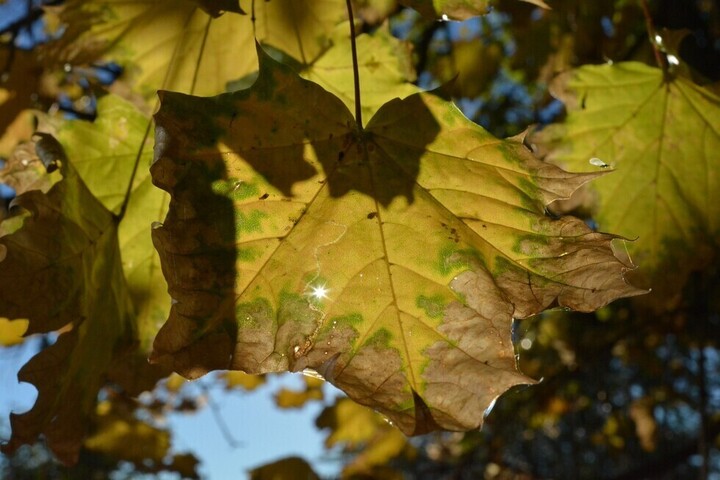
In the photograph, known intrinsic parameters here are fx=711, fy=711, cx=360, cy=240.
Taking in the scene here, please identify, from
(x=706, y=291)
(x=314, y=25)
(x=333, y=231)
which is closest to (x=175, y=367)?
(x=333, y=231)

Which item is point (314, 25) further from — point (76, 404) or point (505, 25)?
point (505, 25)

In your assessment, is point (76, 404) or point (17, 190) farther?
point (17, 190)

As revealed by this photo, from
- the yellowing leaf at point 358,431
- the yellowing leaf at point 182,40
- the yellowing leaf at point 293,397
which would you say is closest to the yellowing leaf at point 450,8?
the yellowing leaf at point 182,40

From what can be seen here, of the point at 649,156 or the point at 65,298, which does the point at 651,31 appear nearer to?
the point at 649,156

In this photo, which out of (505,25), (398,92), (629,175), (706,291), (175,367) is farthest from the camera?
(505,25)

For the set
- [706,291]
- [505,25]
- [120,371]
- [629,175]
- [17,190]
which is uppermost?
[17,190]

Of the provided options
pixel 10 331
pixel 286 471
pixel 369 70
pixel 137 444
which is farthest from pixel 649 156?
pixel 137 444

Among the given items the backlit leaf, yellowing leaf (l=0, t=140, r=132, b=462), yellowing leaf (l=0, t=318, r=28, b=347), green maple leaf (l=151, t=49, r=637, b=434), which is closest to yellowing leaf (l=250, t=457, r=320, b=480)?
yellowing leaf (l=0, t=318, r=28, b=347)
